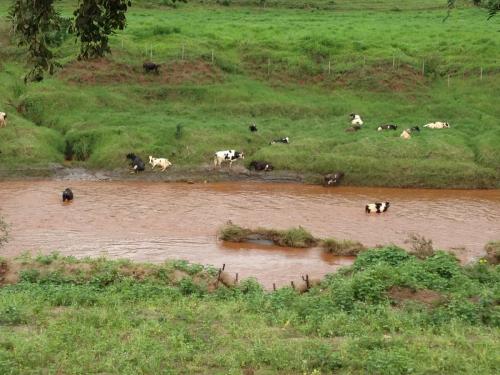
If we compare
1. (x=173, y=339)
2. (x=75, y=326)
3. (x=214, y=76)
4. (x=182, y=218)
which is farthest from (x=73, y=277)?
(x=214, y=76)

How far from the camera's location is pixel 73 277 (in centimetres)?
1443

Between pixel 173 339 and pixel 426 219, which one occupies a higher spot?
pixel 173 339

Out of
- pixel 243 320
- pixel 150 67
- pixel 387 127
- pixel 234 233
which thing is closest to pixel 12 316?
pixel 243 320

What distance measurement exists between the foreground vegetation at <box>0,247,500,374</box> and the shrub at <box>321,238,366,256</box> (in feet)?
10.3

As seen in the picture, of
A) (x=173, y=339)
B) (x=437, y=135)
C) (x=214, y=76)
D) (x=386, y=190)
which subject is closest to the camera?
(x=173, y=339)

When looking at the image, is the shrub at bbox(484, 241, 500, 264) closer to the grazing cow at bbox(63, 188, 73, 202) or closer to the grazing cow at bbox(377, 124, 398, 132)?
the grazing cow at bbox(377, 124, 398, 132)

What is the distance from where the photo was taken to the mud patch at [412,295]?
490 inches

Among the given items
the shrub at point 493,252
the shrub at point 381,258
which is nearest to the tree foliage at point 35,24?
the shrub at point 381,258

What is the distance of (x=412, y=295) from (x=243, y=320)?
11.6ft

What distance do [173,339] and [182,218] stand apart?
40.4 feet

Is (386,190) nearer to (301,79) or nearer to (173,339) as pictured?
(301,79)

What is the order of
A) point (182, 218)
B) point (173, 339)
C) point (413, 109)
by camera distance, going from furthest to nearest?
1. point (413, 109)
2. point (182, 218)
3. point (173, 339)

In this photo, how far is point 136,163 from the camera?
87.4 feet

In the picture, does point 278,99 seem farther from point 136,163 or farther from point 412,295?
point 412,295
